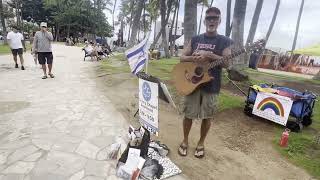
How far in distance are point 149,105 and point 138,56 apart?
5.16ft

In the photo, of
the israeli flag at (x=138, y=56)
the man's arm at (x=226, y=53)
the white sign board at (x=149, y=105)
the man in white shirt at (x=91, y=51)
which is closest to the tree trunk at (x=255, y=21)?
the man in white shirt at (x=91, y=51)

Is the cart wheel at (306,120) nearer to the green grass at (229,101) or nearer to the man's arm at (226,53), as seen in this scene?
the green grass at (229,101)

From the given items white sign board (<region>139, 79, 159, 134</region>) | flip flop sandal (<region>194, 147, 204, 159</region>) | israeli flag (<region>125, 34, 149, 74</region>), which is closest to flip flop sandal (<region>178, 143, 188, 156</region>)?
flip flop sandal (<region>194, 147, 204, 159</region>)

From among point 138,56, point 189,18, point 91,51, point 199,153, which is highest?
point 189,18

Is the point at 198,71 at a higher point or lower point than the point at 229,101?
higher

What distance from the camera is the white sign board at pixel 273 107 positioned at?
5.83 metres

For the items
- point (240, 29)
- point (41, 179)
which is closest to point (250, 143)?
point (41, 179)

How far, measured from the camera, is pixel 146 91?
4148 millimetres

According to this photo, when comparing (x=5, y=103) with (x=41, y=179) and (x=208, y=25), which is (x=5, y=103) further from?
(x=208, y=25)

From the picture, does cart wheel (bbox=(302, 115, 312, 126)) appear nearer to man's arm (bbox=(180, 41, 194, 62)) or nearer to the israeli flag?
man's arm (bbox=(180, 41, 194, 62))

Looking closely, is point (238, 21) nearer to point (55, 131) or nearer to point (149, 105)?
point (149, 105)

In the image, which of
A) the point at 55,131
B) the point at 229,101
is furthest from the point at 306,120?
the point at 55,131

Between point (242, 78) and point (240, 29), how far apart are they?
2.99 m

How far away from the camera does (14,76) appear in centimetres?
973
